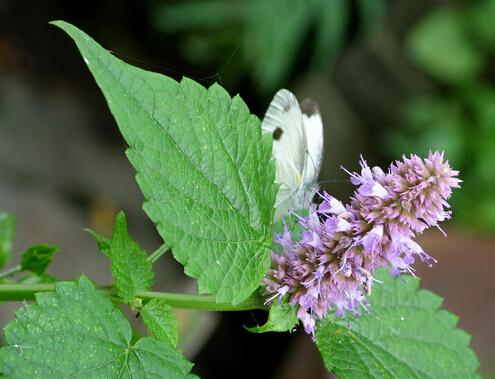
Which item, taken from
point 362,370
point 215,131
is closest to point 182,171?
point 215,131

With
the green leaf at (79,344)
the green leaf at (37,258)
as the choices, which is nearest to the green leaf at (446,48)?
the green leaf at (37,258)

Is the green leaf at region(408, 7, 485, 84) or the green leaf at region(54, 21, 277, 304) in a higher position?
the green leaf at region(408, 7, 485, 84)

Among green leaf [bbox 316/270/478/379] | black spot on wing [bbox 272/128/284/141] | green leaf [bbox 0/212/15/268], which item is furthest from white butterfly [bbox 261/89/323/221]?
green leaf [bbox 0/212/15/268]

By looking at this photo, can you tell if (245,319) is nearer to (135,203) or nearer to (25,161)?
(135,203)

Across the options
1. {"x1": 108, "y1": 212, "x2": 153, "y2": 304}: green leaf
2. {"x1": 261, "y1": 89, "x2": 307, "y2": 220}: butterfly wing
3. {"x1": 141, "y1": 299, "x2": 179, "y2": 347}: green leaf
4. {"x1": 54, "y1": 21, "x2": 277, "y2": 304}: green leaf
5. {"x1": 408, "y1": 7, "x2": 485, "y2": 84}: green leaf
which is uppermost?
{"x1": 408, "y1": 7, "x2": 485, "y2": 84}: green leaf

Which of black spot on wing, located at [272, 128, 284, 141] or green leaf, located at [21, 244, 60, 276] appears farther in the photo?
black spot on wing, located at [272, 128, 284, 141]

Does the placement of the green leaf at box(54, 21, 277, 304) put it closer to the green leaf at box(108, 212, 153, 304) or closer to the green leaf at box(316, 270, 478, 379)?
the green leaf at box(108, 212, 153, 304)

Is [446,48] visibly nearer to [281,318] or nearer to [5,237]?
[5,237]

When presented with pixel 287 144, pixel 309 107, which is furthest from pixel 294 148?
pixel 309 107
